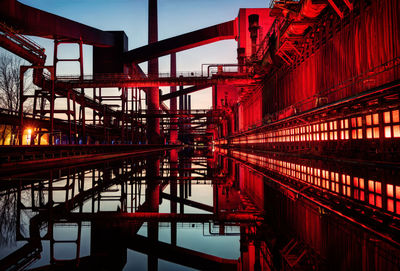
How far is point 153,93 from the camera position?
44.5 meters

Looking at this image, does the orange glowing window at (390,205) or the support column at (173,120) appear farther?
the support column at (173,120)

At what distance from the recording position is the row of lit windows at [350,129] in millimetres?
8109

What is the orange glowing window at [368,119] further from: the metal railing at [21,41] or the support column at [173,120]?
the support column at [173,120]

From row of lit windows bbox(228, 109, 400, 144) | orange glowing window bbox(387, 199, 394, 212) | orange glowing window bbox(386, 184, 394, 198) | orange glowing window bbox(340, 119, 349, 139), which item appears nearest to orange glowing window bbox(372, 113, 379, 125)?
row of lit windows bbox(228, 109, 400, 144)

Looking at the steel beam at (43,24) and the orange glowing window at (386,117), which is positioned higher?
the steel beam at (43,24)

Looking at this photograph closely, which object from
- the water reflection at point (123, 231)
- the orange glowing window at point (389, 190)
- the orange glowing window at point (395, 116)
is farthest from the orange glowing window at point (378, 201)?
the orange glowing window at point (395, 116)

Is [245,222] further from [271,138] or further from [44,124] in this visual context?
[44,124]

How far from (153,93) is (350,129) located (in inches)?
1474

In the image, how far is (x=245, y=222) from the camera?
283cm

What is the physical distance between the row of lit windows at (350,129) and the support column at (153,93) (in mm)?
30414

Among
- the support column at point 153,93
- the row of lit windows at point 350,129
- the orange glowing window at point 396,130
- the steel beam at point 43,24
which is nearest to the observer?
the orange glowing window at point 396,130

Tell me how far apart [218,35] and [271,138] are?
24308 millimetres

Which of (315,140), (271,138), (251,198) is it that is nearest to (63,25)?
(271,138)

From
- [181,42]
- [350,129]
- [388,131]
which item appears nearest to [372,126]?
[388,131]
